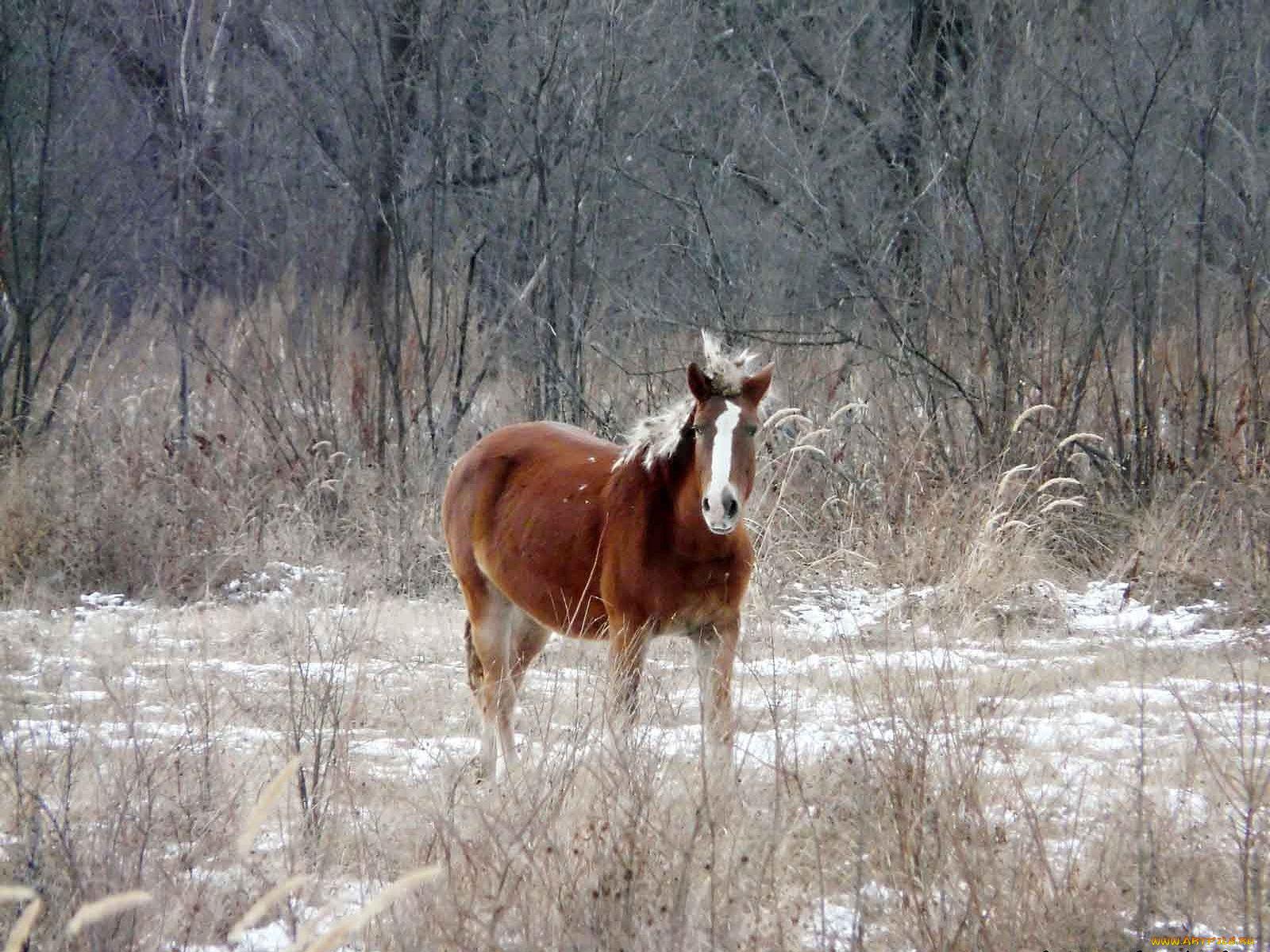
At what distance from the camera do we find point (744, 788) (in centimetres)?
451

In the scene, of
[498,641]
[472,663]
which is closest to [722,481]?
[498,641]

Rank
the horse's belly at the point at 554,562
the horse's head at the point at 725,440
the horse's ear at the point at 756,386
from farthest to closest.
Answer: the horse's belly at the point at 554,562 < the horse's ear at the point at 756,386 < the horse's head at the point at 725,440

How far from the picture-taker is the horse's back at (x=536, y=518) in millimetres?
5766

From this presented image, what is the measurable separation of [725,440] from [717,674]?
880 mm

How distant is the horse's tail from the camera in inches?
249

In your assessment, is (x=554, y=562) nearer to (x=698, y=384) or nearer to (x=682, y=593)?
(x=682, y=593)

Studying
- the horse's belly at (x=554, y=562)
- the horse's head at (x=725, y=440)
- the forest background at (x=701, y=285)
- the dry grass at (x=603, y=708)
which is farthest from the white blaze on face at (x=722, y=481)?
the forest background at (x=701, y=285)

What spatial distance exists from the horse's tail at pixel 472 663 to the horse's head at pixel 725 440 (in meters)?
1.61

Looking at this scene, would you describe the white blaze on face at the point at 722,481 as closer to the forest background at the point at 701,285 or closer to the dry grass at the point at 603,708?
the dry grass at the point at 603,708

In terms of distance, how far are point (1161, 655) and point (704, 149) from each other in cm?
735

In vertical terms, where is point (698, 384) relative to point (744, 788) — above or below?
above

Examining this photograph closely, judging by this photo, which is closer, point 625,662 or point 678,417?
point 625,662

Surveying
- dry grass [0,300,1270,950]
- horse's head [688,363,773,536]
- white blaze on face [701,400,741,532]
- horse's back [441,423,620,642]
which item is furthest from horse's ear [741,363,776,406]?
dry grass [0,300,1270,950]

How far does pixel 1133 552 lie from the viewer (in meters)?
9.12
